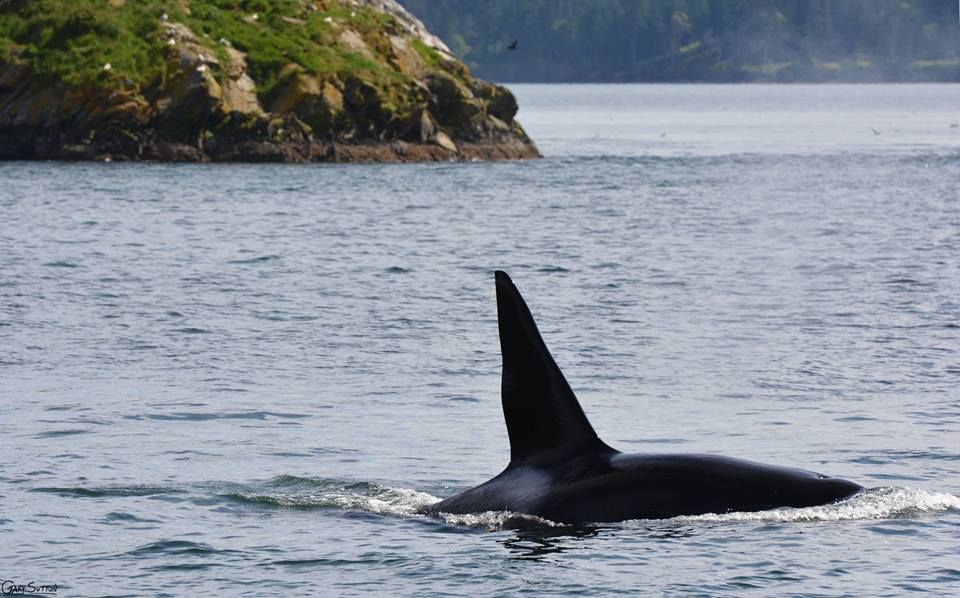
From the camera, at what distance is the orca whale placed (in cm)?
1415

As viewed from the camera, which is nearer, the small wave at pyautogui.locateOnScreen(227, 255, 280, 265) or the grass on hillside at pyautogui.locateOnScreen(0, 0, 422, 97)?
the small wave at pyautogui.locateOnScreen(227, 255, 280, 265)

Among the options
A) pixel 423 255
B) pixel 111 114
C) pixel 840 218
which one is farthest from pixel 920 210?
pixel 111 114

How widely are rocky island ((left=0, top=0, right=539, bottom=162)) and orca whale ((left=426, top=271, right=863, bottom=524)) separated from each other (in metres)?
69.9

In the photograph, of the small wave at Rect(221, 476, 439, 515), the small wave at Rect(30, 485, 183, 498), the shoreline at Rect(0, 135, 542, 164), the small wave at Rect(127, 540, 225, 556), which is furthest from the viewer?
the shoreline at Rect(0, 135, 542, 164)

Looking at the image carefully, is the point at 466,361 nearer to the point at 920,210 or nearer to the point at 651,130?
the point at 920,210

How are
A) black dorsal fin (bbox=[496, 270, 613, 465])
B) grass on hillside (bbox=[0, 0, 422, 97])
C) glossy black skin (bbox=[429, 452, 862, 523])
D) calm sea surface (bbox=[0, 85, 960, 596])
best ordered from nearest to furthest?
calm sea surface (bbox=[0, 85, 960, 596]) < glossy black skin (bbox=[429, 452, 862, 523]) < black dorsal fin (bbox=[496, 270, 613, 465]) < grass on hillside (bbox=[0, 0, 422, 97])

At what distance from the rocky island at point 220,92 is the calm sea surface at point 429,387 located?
22585mm

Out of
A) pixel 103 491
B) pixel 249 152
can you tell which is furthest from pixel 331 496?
pixel 249 152

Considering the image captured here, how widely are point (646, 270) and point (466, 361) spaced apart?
16.4m

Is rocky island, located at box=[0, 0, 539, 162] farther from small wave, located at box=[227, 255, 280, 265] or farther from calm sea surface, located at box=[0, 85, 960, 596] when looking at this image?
small wave, located at box=[227, 255, 280, 265]

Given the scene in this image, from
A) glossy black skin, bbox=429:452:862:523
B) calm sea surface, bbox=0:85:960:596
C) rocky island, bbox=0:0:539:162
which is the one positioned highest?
rocky island, bbox=0:0:539:162

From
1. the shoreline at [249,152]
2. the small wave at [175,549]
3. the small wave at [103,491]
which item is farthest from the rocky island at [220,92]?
the small wave at [175,549]

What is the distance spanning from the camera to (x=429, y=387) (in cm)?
2381

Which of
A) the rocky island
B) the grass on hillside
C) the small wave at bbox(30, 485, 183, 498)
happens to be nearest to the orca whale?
the small wave at bbox(30, 485, 183, 498)
